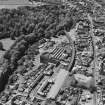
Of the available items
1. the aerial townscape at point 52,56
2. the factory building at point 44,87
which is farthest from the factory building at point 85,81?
the factory building at point 44,87

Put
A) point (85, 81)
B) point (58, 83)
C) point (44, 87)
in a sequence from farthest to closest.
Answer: point (58, 83) < point (85, 81) < point (44, 87)

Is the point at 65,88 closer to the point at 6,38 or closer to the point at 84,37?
the point at 84,37

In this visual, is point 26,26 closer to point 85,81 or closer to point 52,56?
point 52,56

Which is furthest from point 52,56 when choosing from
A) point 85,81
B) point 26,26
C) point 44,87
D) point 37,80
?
point 26,26

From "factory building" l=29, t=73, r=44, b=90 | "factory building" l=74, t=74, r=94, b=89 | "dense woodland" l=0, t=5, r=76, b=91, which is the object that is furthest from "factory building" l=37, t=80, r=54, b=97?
"dense woodland" l=0, t=5, r=76, b=91

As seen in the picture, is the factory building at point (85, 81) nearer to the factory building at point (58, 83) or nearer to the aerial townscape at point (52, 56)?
the aerial townscape at point (52, 56)

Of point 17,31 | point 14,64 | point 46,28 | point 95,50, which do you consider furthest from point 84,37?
point 14,64

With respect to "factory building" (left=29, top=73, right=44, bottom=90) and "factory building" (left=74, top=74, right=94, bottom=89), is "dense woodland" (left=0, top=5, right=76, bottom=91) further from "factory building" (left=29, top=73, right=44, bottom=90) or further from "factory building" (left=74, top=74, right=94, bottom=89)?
"factory building" (left=74, top=74, right=94, bottom=89)
